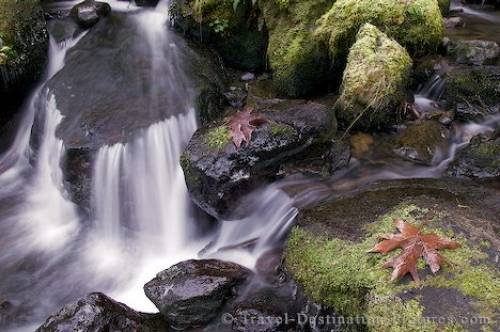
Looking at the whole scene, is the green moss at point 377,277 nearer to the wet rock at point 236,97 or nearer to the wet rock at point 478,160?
the wet rock at point 478,160

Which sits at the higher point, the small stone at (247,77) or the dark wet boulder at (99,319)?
the small stone at (247,77)

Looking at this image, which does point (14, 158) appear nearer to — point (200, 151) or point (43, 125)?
point (43, 125)

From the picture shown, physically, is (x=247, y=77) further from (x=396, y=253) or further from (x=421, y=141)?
(x=396, y=253)

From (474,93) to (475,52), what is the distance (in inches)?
34.8

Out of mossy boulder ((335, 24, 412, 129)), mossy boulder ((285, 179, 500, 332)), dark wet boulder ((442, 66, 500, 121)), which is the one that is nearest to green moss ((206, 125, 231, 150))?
mossy boulder ((285, 179, 500, 332))

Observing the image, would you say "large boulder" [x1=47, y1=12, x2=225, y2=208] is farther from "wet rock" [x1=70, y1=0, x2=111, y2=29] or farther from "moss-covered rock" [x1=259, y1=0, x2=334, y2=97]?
"moss-covered rock" [x1=259, y1=0, x2=334, y2=97]

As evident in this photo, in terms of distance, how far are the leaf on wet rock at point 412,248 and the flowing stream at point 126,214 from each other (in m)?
1.56

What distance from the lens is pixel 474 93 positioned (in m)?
6.75

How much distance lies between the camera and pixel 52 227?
268 inches

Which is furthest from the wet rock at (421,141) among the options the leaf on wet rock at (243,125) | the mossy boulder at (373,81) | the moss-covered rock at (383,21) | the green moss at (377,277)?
the leaf on wet rock at (243,125)

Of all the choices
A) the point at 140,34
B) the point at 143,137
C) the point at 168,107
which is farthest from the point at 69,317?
the point at 140,34

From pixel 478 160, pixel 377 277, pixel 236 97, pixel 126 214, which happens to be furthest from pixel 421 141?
pixel 126 214

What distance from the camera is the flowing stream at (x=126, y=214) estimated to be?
5719 mm

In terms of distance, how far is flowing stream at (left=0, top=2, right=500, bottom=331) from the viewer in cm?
572
